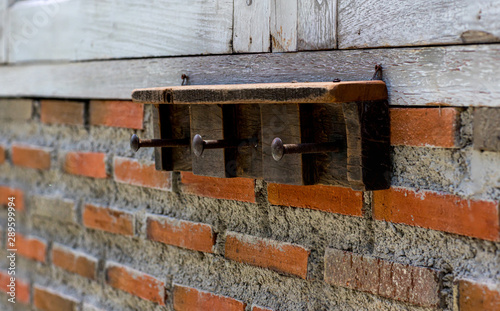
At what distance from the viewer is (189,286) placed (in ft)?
3.90

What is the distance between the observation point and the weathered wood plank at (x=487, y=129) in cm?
74

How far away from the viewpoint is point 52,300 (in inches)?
60.7

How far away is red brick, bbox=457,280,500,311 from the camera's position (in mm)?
752

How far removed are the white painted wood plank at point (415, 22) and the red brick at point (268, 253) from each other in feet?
1.21

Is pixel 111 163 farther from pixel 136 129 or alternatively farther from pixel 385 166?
pixel 385 166

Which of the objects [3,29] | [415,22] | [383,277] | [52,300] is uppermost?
[3,29]

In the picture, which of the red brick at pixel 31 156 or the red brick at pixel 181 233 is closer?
the red brick at pixel 181 233

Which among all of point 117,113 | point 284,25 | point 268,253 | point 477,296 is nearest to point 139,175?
point 117,113

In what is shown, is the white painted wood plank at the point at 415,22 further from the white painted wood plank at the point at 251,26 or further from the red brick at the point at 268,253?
the red brick at the point at 268,253

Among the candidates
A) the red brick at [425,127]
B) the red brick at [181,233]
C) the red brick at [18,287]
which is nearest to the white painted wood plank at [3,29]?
the red brick at [18,287]

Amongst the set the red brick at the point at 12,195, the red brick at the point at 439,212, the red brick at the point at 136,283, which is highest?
the red brick at the point at 439,212

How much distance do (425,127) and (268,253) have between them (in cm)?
38

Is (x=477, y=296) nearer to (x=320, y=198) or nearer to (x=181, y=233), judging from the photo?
(x=320, y=198)

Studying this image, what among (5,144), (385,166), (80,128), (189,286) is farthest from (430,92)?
(5,144)
